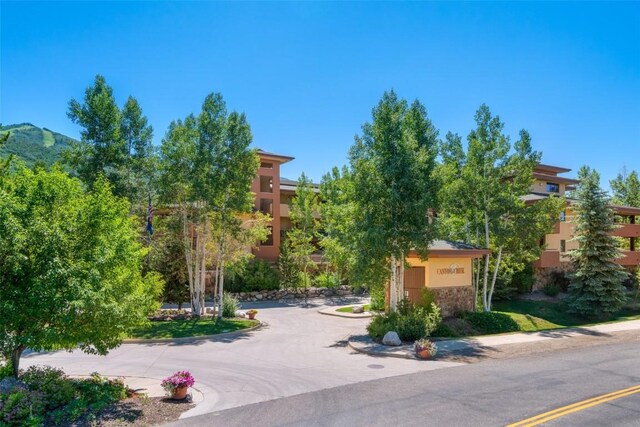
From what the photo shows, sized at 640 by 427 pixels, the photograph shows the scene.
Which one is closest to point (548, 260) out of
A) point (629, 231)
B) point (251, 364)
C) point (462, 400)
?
point (629, 231)

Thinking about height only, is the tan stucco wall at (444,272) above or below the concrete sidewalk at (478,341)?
above

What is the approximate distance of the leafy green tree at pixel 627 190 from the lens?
6625 centimetres

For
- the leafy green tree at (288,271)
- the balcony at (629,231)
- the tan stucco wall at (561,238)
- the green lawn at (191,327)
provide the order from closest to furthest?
the green lawn at (191,327)
the leafy green tree at (288,271)
the tan stucco wall at (561,238)
the balcony at (629,231)

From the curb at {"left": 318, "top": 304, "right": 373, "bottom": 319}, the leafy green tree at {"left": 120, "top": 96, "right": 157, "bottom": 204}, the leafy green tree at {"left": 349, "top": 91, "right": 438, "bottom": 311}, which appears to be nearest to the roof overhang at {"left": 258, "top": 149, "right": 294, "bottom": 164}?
the leafy green tree at {"left": 120, "top": 96, "right": 157, "bottom": 204}

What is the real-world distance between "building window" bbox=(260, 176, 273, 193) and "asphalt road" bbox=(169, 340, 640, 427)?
32599 mm

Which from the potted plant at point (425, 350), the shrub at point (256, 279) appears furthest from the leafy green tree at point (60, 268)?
the shrub at point (256, 279)

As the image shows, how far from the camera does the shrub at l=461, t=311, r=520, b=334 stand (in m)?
24.9

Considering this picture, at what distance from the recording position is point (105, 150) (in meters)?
28.9

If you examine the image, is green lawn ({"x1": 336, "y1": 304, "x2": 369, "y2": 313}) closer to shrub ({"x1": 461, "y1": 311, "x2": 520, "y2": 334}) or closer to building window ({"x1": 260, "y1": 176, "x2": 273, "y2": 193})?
shrub ({"x1": 461, "y1": 311, "x2": 520, "y2": 334})

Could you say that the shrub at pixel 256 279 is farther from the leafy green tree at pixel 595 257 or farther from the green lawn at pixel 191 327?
the leafy green tree at pixel 595 257

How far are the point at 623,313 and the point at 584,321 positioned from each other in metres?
4.22

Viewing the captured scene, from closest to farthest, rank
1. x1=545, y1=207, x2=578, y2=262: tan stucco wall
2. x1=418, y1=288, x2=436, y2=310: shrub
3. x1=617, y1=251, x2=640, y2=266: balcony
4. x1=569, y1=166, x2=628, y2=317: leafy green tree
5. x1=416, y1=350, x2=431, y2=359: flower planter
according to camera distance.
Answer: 1. x1=416, y1=350, x2=431, y2=359: flower planter
2. x1=418, y1=288, x2=436, y2=310: shrub
3. x1=569, y1=166, x2=628, y2=317: leafy green tree
4. x1=545, y1=207, x2=578, y2=262: tan stucco wall
5. x1=617, y1=251, x2=640, y2=266: balcony

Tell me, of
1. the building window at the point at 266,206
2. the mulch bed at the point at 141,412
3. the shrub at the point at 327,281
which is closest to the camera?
the mulch bed at the point at 141,412

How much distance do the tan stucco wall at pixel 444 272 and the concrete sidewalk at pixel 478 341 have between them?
4.45 metres
